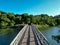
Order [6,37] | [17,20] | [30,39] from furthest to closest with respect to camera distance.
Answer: [17,20], [6,37], [30,39]

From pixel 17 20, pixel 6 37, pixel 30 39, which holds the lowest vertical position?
pixel 6 37

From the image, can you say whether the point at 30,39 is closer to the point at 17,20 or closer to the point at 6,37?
the point at 6,37

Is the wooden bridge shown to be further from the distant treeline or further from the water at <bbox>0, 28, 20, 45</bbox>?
the distant treeline

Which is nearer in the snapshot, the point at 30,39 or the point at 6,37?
the point at 30,39

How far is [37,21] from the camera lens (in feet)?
297

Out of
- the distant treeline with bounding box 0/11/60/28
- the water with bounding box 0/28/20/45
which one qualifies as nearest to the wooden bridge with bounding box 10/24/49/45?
the water with bounding box 0/28/20/45

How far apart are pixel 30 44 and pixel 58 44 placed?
11.8 meters

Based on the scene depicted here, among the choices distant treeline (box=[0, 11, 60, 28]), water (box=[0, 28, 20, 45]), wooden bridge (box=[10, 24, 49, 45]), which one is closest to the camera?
wooden bridge (box=[10, 24, 49, 45])

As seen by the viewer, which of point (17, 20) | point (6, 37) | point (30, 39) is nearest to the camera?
point (30, 39)

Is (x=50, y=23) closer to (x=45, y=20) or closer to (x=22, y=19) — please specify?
(x=45, y=20)

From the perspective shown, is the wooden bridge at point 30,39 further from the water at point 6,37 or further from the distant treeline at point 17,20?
the distant treeline at point 17,20

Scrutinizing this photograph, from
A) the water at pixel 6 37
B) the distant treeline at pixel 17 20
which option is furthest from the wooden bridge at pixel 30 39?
the distant treeline at pixel 17 20

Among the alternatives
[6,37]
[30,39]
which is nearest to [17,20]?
[6,37]

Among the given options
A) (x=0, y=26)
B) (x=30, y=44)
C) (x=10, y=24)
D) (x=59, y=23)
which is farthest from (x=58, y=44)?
(x=59, y=23)
